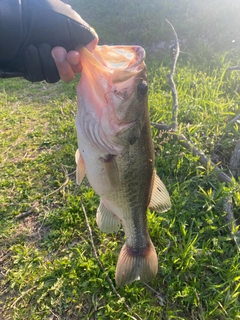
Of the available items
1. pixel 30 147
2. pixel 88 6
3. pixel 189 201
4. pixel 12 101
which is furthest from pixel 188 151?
pixel 88 6

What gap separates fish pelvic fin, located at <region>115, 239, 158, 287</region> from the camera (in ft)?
6.20

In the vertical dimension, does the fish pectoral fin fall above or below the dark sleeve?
below

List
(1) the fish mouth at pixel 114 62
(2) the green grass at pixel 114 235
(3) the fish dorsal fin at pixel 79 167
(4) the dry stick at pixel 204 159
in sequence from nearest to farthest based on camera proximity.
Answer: (1) the fish mouth at pixel 114 62 → (3) the fish dorsal fin at pixel 79 167 → (2) the green grass at pixel 114 235 → (4) the dry stick at pixel 204 159

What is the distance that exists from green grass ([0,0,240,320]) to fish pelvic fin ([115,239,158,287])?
1.06 ft

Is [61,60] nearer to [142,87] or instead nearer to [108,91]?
[108,91]

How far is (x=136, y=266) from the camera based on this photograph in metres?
1.89

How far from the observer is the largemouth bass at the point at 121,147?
1510mm

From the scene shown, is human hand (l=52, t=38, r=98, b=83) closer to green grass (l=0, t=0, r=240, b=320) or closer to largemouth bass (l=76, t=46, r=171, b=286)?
largemouth bass (l=76, t=46, r=171, b=286)

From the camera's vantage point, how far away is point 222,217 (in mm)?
2578

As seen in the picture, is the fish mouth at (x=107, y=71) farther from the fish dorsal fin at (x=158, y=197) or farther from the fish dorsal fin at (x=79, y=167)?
the fish dorsal fin at (x=158, y=197)

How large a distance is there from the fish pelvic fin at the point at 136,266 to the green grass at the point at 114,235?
32 cm

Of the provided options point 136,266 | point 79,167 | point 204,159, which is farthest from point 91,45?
point 204,159

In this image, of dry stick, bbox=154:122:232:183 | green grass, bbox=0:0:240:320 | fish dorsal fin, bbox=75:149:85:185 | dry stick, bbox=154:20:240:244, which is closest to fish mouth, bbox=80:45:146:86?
fish dorsal fin, bbox=75:149:85:185

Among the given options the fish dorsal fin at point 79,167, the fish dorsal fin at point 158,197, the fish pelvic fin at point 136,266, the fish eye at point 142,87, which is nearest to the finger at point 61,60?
the fish eye at point 142,87
